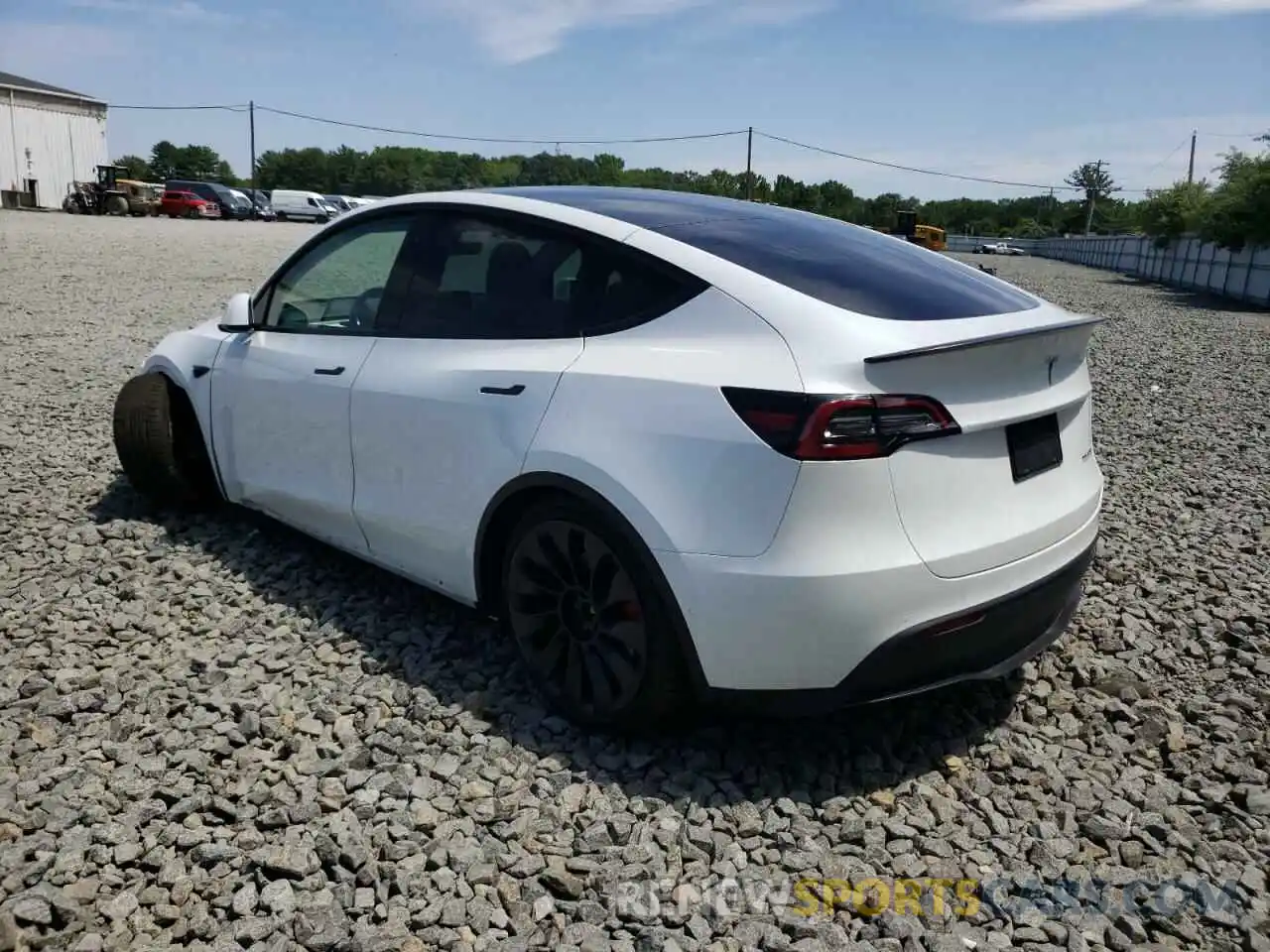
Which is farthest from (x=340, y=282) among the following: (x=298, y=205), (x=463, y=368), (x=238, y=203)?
(x=298, y=205)

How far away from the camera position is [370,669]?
3.76 meters

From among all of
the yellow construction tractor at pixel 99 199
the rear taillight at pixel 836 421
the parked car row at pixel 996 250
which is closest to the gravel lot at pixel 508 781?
the rear taillight at pixel 836 421

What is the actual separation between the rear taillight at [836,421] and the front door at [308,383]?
1.84 meters

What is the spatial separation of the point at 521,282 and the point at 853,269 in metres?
1.10

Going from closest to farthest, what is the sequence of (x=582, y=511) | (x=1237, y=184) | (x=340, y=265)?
1. (x=582, y=511)
2. (x=340, y=265)
3. (x=1237, y=184)

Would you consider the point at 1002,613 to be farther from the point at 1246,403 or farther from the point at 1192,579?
the point at 1246,403

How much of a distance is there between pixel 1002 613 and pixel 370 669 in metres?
2.18

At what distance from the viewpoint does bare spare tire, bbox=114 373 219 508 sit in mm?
5109

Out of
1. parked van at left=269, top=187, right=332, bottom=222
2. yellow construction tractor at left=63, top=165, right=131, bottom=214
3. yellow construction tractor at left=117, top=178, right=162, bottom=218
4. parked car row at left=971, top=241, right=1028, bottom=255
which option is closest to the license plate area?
yellow construction tractor at left=117, top=178, right=162, bottom=218

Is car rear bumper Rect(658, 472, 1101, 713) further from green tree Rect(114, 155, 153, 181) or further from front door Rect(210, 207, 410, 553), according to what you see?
green tree Rect(114, 155, 153, 181)

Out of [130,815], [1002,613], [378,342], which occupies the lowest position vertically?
[130,815]

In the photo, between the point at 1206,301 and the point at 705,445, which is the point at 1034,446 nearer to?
the point at 705,445

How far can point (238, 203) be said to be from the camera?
49.9m

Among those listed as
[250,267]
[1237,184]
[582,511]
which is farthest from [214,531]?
[1237,184]
